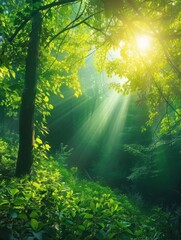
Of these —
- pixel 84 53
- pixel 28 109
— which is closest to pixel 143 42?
pixel 84 53

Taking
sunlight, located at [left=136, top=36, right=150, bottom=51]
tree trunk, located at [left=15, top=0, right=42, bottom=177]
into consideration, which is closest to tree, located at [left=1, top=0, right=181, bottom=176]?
tree trunk, located at [left=15, top=0, right=42, bottom=177]

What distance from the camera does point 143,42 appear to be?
6.00 meters

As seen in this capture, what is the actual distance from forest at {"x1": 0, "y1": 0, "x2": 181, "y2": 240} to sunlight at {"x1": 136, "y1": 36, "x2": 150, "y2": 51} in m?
0.03

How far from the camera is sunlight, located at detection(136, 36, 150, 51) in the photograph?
17.9ft

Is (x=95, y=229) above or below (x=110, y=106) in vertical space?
below

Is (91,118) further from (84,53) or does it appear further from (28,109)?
(28,109)

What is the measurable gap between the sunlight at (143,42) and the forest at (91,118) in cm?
3

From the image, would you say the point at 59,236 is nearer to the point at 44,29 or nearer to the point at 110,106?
the point at 44,29

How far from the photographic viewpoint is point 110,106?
21.3 meters

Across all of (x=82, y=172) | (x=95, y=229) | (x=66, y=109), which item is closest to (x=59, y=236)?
(x=95, y=229)

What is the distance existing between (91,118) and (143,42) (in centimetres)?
1553

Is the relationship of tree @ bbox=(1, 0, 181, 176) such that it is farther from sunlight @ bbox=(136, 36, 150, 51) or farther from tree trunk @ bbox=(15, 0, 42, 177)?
sunlight @ bbox=(136, 36, 150, 51)

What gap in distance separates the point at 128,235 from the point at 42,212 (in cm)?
97

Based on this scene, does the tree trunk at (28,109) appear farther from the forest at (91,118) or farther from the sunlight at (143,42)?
the sunlight at (143,42)
